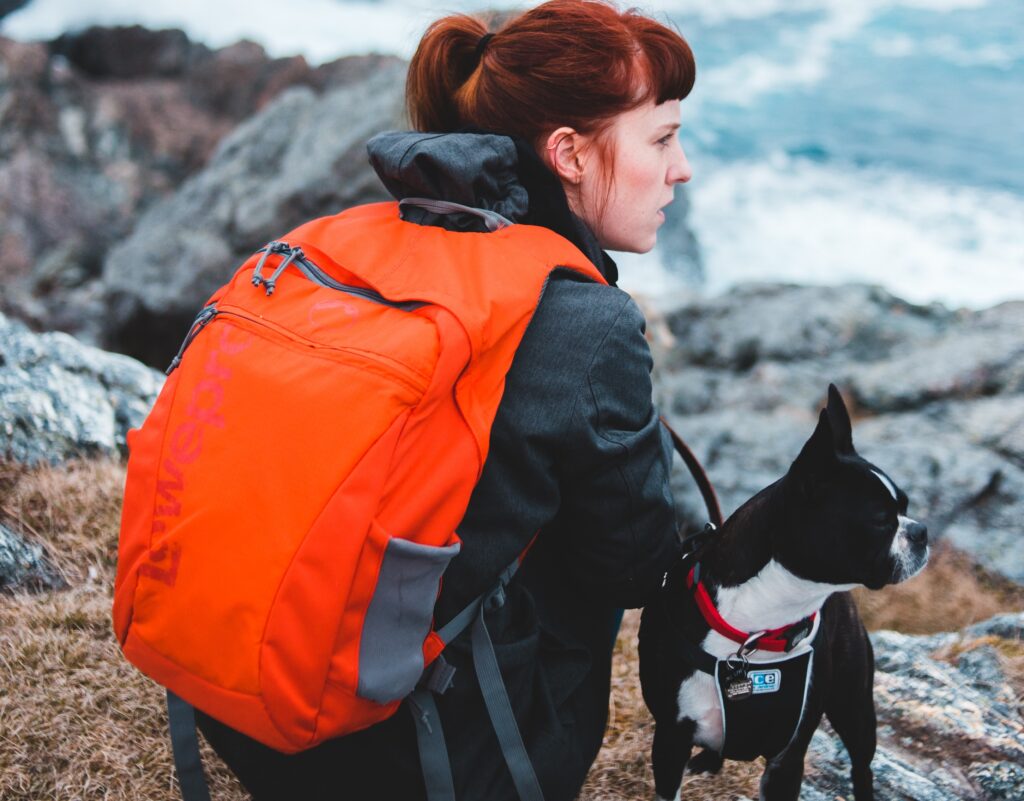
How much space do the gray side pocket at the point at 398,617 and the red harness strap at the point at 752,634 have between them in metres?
0.74

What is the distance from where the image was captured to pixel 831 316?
359 inches

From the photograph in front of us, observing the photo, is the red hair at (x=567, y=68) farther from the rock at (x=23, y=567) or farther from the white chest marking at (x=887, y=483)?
the rock at (x=23, y=567)

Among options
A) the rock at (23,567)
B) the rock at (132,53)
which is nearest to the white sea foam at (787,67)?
the rock at (132,53)

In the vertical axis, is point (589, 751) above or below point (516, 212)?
below

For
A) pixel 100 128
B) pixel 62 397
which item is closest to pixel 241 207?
pixel 62 397

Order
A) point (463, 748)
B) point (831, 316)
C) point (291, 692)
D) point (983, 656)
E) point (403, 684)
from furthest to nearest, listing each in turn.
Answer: point (831, 316)
point (983, 656)
point (463, 748)
point (403, 684)
point (291, 692)

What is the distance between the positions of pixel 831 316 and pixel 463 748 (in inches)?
320

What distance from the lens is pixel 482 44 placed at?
2162 millimetres

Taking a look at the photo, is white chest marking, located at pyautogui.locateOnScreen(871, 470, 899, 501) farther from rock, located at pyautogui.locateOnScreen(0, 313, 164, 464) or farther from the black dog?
rock, located at pyautogui.locateOnScreen(0, 313, 164, 464)

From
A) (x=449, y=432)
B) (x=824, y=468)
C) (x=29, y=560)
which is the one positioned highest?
(x=449, y=432)

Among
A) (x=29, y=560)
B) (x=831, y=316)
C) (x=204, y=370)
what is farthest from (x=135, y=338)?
(x=204, y=370)

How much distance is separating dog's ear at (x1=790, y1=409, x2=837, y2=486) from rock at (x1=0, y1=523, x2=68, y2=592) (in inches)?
105

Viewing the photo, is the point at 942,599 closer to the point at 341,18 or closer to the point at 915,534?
the point at 915,534

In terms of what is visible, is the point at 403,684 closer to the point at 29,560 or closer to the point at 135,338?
the point at 29,560
